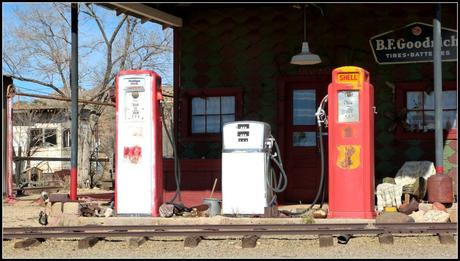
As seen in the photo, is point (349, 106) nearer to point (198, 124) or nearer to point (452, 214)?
point (452, 214)

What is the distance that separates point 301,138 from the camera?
12906mm

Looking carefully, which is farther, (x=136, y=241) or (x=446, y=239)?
(x=136, y=241)

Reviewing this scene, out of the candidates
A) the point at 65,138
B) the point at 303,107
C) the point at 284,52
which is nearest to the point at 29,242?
the point at 303,107

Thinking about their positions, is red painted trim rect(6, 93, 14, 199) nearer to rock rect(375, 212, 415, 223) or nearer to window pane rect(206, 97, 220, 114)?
window pane rect(206, 97, 220, 114)

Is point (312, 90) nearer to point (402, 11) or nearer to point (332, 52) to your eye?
point (332, 52)

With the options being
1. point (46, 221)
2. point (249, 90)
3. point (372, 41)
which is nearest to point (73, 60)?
point (46, 221)

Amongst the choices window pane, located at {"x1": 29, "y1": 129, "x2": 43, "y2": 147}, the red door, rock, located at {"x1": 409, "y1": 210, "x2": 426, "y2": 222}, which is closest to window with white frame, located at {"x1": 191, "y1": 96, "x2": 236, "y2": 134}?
the red door

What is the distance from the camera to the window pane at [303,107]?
12.9 meters

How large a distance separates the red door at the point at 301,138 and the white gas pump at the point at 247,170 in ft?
8.71

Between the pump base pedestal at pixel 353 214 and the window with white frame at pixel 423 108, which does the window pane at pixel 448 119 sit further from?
the pump base pedestal at pixel 353 214

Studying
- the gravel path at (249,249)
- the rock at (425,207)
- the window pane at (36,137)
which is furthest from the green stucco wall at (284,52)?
the window pane at (36,137)

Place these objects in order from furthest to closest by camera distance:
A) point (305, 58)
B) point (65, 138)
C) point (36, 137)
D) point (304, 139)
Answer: point (65, 138)
point (36, 137)
point (304, 139)
point (305, 58)

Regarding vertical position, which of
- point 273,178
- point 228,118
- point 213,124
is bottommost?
point 273,178

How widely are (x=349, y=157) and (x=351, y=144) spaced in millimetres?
206
